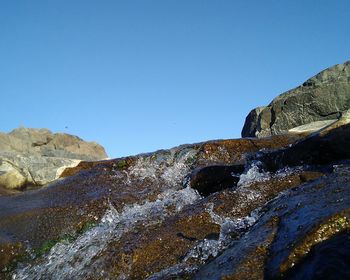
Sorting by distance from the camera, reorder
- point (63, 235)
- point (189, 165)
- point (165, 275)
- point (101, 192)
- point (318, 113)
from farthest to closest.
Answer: point (318, 113), point (189, 165), point (101, 192), point (63, 235), point (165, 275)

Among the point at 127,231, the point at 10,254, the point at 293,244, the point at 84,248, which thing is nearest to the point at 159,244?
the point at 127,231

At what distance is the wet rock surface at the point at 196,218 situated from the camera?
13.3ft

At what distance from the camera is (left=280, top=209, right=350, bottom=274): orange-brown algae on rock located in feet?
12.3

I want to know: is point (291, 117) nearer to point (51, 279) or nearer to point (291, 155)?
point (291, 155)

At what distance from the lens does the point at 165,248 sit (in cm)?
598

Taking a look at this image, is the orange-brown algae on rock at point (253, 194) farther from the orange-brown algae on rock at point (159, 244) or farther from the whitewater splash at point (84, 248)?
the whitewater splash at point (84, 248)

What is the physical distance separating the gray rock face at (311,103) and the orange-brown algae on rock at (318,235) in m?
13.6

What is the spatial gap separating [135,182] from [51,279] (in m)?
5.35

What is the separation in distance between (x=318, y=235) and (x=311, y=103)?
16421 mm

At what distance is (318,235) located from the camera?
388cm

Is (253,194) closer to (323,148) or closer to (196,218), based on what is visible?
(196,218)

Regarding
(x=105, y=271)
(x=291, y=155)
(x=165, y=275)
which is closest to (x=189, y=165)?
(x=291, y=155)

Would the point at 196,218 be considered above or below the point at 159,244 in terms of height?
above

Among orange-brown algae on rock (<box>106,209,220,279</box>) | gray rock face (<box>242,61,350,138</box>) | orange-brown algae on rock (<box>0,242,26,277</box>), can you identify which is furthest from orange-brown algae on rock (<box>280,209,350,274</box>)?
gray rock face (<box>242,61,350,138</box>)
